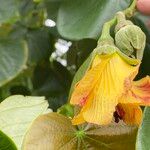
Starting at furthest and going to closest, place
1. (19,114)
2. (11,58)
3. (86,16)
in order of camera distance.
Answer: (11,58) → (86,16) → (19,114)

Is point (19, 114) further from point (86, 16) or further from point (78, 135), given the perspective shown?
point (86, 16)

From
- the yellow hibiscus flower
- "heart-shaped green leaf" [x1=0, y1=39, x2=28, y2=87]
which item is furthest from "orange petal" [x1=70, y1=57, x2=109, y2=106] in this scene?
"heart-shaped green leaf" [x1=0, y1=39, x2=28, y2=87]

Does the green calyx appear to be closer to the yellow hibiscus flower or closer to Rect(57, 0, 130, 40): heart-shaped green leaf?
the yellow hibiscus flower

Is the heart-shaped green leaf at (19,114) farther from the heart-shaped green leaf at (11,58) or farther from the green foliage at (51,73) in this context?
the heart-shaped green leaf at (11,58)

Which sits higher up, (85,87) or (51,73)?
(85,87)

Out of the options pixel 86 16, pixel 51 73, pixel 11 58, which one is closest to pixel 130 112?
pixel 86 16

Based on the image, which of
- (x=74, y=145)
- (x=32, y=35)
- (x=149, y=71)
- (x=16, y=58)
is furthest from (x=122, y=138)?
(x=32, y=35)
